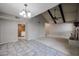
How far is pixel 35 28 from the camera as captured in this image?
28.7 feet

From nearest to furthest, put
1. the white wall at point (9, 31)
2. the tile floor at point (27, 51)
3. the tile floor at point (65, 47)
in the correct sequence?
the tile floor at point (27, 51)
the tile floor at point (65, 47)
the white wall at point (9, 31)

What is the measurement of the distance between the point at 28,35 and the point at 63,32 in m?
3.44

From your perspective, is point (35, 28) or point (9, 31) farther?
point (35, 28)

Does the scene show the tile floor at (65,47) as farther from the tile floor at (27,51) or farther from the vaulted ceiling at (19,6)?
the vaulted ceiling at (19,6)

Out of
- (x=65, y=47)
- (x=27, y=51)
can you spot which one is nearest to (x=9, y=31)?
(x=27, y=51)

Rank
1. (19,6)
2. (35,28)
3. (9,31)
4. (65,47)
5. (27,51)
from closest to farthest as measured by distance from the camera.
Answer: (19,6), (27,51), (65,47), (9,31), (35,28)

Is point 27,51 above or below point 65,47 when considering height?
above

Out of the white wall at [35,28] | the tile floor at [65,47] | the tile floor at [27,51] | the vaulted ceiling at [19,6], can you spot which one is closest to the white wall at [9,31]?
the tile floor at [27,51]

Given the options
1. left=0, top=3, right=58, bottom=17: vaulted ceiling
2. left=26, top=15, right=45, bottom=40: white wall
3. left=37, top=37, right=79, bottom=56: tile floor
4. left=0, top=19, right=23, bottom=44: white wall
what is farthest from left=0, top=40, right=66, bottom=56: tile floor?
left=26, top=15, right=45, bottom=40: white wall

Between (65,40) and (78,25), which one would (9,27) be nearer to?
(65,40)

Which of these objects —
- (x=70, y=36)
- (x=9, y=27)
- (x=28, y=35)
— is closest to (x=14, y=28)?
(x=9, y=27)

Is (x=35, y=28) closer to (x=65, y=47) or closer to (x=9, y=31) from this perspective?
(x=9, y=31)

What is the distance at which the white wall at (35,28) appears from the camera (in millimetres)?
8156

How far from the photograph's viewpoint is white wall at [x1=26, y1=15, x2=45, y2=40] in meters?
8.16
